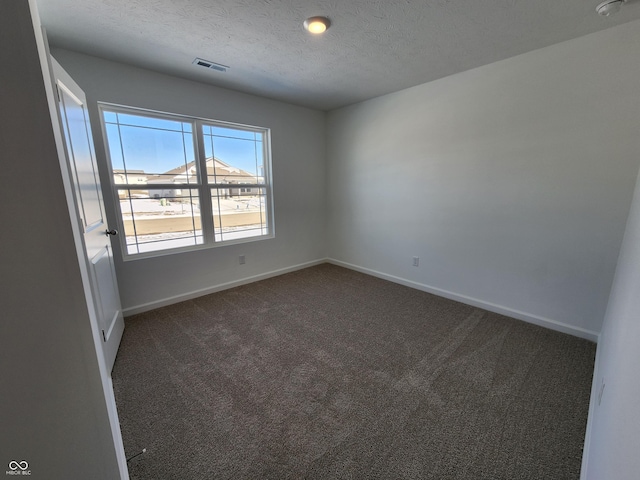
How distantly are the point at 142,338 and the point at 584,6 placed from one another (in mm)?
4203

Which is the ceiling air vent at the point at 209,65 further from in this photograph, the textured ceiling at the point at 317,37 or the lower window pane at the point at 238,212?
the lower window pane at the point at 238,212

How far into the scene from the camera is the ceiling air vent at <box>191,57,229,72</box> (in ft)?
8.06

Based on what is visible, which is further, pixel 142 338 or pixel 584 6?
pixel 142 338

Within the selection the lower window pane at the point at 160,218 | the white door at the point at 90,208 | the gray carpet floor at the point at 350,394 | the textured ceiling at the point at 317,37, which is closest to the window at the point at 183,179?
the lower window pane at the point at 160,218

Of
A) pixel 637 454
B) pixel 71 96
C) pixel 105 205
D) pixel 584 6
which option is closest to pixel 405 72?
pixel 584 6

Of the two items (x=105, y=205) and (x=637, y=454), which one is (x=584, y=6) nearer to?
(x=637, y=454)

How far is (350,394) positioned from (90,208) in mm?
2326

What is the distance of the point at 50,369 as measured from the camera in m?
0.78

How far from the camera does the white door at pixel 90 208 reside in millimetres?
1648

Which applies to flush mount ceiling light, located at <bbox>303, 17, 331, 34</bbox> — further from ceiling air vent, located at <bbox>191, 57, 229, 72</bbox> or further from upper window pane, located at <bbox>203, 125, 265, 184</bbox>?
upper window pane, located at <bbox>203, 125, 265, 184</bbox>

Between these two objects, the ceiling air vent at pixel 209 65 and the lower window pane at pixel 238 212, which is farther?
the lower window pane at pixel 238 212

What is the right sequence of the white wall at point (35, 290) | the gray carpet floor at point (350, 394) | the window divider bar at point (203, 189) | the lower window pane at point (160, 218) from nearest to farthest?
1. the white wall at point (35, 290)
2. the gray carpet floor at point (350, 394)
3. the lower window pane at point (160, 218)
4. the window divider bar at point (203, 189)
